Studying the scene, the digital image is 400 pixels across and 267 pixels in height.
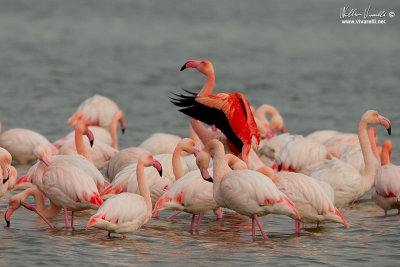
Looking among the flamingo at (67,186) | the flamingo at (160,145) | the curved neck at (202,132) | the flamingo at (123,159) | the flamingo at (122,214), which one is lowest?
the flamingo at (122,214)

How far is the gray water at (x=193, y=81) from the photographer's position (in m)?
6.82

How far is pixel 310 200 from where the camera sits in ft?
24.7

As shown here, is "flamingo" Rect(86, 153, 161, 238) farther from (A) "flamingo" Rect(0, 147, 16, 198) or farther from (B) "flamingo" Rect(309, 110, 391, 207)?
(B) "flamingo" Rect(309, 110, 391, 207)

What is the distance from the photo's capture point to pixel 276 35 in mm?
29250

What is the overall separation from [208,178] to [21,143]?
4.67m

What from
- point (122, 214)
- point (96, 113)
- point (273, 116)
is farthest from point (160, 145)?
point (122, 214)

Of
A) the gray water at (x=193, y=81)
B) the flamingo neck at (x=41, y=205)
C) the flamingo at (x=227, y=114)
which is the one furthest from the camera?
the flamingo at (x=227, y=114)

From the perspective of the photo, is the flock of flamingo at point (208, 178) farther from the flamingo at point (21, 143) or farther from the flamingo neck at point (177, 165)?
the flamingo at point (21, 143)

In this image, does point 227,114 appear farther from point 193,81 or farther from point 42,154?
point 193,81

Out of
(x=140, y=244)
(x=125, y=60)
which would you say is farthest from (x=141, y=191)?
(x=125, y=60)

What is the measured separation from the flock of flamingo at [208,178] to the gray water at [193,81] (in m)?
0.24

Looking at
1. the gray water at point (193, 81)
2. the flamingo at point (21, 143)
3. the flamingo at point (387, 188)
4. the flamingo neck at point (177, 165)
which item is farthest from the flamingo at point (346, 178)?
the flamingo at point (21, 143)

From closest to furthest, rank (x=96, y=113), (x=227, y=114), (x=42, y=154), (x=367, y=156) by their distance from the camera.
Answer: (x=42, y=154), (x=227, y=114), (x=367, y=156), (x=96, y=113)

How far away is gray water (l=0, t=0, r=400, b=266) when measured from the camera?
6.82 meters
